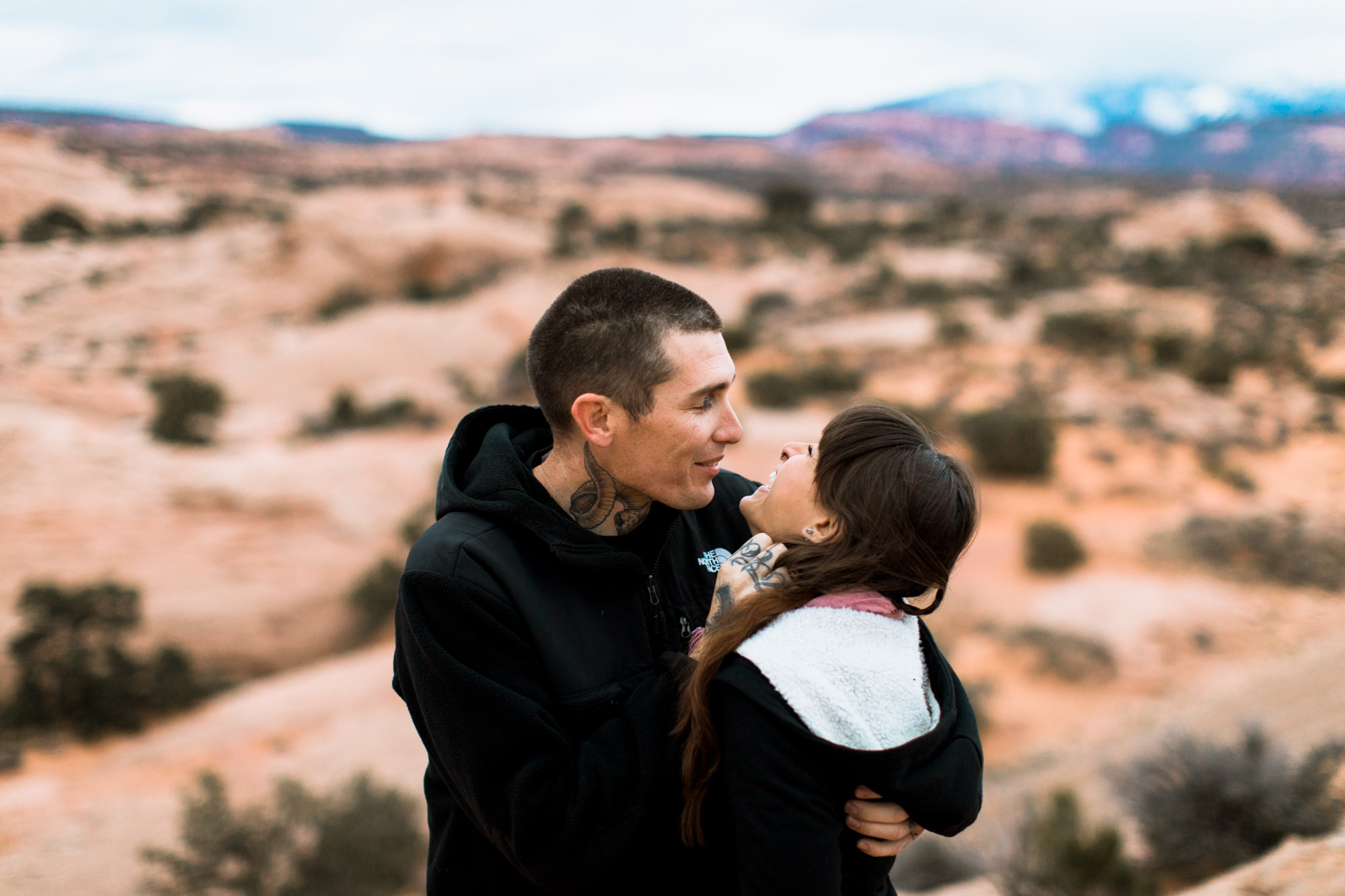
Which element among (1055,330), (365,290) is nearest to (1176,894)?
(1055,330)

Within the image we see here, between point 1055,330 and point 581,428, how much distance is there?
16.1 meters

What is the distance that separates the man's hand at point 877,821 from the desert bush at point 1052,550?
24.3 feet

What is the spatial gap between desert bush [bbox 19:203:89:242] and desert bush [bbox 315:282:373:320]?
14748mm

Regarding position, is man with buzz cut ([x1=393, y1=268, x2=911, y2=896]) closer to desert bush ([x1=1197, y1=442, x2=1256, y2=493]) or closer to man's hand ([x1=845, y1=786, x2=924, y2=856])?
man's hand ([x1=845, y1=786, x2=924, y2=856])

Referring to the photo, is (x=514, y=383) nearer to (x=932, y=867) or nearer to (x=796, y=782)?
(x=932, y=867)

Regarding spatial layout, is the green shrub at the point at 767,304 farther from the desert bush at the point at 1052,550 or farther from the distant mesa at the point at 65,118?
the distant mesa at the point at 65,118

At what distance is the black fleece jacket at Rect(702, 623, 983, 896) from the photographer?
4.77ft

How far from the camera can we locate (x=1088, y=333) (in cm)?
1588

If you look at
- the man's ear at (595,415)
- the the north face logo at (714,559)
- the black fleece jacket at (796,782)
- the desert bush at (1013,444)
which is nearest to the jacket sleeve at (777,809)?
the black fleece jacket at (796,782)

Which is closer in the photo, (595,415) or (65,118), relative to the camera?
(595,415)

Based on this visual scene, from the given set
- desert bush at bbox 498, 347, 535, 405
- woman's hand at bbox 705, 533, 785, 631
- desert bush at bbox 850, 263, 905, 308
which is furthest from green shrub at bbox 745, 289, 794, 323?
woman's hand at bbox 705, 533, 785, 631

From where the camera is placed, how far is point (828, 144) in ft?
384

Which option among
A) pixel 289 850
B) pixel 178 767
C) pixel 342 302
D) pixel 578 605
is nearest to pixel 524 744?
pixel 578 605

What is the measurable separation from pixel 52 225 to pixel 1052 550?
9292 mm
